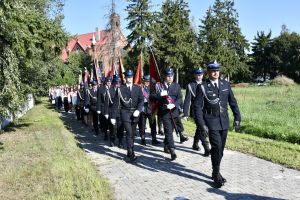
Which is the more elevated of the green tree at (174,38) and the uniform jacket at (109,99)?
the green tree at (174,38)

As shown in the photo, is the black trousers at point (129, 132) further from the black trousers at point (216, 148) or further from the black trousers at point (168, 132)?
the black trousers at point (216, 148)

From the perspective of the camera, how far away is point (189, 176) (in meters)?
8.80

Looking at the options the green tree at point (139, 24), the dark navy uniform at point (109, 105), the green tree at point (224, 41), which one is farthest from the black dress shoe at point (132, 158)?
the green tree at point (224, 41)

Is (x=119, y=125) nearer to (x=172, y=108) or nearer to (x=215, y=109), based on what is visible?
(x=172, y=108)

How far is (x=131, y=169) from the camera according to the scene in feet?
32.3

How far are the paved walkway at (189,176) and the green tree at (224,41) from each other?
192 ft

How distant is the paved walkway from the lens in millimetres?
7531

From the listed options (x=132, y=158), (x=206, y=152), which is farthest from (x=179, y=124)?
(x=132, y=158)

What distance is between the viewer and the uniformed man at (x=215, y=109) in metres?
8.15

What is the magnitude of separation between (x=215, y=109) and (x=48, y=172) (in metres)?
3.79

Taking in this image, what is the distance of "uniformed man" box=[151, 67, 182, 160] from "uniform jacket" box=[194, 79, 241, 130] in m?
2.01

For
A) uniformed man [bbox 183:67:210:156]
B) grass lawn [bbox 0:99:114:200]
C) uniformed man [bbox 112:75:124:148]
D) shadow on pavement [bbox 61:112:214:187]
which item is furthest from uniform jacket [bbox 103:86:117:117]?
uniformed man [bbox 183:67:210:156]

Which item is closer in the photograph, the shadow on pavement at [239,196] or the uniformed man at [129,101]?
the shadow on pavement at [239,196]

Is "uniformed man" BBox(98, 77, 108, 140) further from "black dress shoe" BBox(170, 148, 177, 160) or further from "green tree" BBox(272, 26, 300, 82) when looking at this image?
"green tree" BBox(272, 26, 300, 82)
